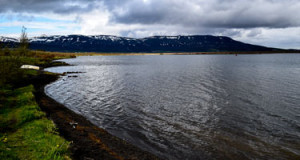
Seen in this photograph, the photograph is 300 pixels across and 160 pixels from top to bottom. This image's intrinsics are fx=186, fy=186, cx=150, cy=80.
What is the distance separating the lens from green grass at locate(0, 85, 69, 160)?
10.5 metres

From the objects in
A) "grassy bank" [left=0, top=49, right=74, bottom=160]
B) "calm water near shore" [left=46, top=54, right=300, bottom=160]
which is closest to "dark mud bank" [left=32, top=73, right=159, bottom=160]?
"grassy bank" [left=0, top=49, right=74, bottom=160]

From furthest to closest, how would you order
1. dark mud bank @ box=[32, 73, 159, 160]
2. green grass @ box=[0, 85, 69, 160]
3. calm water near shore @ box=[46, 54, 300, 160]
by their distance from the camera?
calm water near shore @ box=[46, 54, 300, 160]
dark mud bank @ box=[32, 73, 159, 160]
green grass @ box=[0, 85, 69, 160]

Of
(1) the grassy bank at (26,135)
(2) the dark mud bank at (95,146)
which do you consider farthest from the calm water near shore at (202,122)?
(1) the grassy bank at (26,135)

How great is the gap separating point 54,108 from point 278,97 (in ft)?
121

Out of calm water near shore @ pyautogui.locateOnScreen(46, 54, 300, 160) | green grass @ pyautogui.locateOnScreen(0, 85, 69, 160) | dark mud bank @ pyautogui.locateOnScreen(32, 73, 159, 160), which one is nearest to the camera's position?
green grass @ pyautogui.locateOnScreen(0, 85, 69, 160)

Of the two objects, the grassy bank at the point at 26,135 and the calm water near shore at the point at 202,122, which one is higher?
the grassy bank at the point at 26,135

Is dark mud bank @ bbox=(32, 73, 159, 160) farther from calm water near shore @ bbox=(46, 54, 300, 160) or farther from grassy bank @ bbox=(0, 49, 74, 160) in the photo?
calm water near shore @ bbox=(46, 54, 300, 160)

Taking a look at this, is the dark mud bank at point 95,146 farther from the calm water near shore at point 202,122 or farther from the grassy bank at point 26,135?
the calm water near shore at point 202,122

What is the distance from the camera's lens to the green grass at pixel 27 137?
34.4 ft

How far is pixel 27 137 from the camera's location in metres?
12.7

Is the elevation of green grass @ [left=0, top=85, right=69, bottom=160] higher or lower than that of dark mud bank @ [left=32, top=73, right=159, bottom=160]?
higher

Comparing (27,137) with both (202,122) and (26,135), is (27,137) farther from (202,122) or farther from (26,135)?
(202,122)

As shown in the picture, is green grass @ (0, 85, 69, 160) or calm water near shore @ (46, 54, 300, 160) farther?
calm water near shore @ (46, 54, 300, 160)

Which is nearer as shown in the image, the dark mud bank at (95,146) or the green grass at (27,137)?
the green grass at (27,137)
